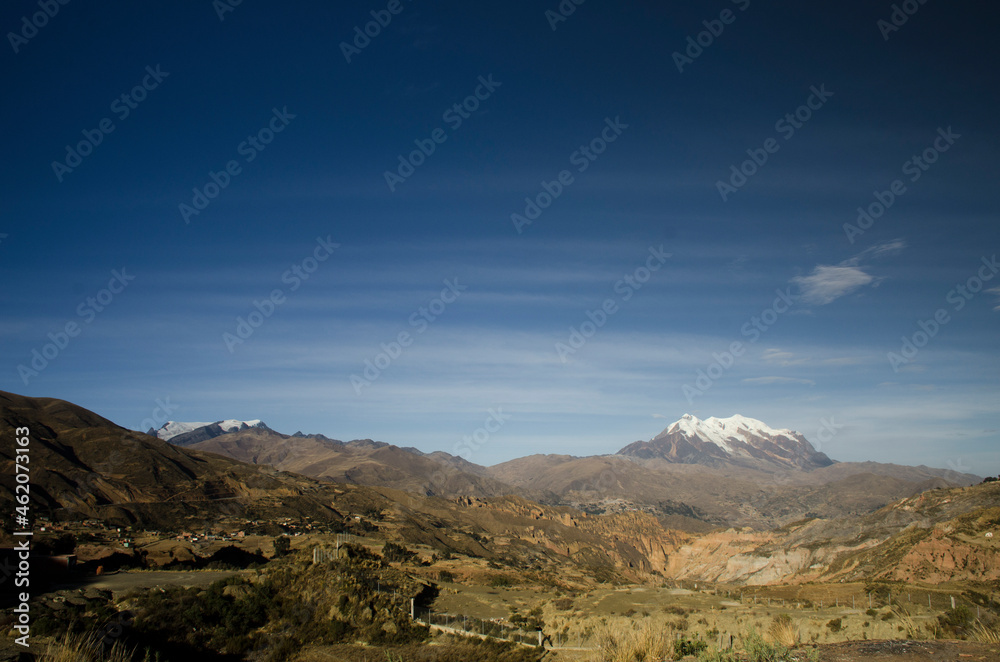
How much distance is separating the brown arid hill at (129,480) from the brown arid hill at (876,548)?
67.2 meters

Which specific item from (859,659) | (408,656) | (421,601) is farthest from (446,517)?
(859,659)

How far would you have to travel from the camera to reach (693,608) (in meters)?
30.7

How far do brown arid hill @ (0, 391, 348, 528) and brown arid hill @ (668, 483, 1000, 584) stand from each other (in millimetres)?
67205

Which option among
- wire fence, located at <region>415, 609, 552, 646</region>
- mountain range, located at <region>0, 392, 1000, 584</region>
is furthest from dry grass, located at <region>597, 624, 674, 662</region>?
mountain range, located at <region>0, 392, 1000, 584</region>

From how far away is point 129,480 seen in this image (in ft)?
284

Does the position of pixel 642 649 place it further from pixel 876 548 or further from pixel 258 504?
pixel 258 504

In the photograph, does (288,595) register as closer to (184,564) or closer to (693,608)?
(184,564)

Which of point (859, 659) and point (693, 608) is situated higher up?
point (859, 659)

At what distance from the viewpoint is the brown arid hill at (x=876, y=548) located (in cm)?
4851

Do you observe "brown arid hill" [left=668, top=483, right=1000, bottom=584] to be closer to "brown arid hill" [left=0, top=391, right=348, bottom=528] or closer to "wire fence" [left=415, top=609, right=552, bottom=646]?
"wire fence" [left=415, top=609, right=552, bottom=646]

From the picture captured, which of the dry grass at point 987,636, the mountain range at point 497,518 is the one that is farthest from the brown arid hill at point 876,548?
the dry grass at point 987,636

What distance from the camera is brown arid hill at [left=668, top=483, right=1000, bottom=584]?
4851 centimetres

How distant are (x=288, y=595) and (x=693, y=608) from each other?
882 inches

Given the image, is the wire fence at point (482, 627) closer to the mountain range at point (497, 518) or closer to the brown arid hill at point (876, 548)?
the brown arid hill at point (876, 548)
